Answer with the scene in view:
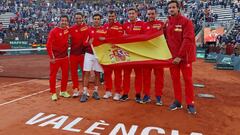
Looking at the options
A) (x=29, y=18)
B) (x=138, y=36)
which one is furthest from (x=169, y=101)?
(x=29, y=18)

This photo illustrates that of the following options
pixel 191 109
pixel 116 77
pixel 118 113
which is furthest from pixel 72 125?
pixel 191 109

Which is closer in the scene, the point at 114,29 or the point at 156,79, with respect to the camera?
the point at 156,79

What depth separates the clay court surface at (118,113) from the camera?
6.38 metres

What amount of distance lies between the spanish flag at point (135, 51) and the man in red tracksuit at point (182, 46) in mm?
281

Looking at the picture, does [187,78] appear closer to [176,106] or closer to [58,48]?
[176,106]

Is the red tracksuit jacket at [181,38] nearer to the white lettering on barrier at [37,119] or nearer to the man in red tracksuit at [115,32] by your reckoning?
the man in red tracksuit at [115,32]

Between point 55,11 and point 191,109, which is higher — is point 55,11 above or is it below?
above

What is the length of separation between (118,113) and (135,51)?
5.60ft

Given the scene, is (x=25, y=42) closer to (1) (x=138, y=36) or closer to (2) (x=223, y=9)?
(2) (x=223, y=9)

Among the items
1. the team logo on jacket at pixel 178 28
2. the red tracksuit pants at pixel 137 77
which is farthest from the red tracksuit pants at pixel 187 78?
the red tracksuit pants at pixel 137 77

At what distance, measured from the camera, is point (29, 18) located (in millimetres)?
34625

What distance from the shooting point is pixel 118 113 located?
723 cm

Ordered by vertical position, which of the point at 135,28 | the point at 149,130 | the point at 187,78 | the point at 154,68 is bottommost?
the point at 149,130

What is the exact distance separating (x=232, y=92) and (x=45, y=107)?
620cm
